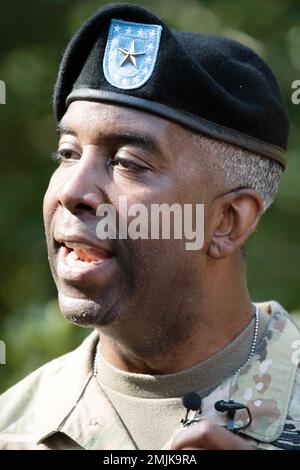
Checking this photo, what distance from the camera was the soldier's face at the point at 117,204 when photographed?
3.67 meters

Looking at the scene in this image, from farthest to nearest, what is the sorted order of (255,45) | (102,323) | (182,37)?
(255,45) < (182,37) < (102,323)

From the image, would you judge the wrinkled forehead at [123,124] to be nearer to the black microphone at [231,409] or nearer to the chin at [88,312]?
the chin at [88,312]

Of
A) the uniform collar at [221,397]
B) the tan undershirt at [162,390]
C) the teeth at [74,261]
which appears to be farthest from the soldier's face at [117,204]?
the uniform collar at [221,397]

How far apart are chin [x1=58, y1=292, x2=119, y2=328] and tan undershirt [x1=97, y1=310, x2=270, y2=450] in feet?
1.03

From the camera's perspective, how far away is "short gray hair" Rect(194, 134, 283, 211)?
12.5ft

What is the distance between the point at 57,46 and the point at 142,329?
469 centimetres

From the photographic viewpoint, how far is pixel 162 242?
12.3 feet

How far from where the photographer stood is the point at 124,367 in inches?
155

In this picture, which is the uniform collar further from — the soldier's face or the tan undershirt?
the soldier's face

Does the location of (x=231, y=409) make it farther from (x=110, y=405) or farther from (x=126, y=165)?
(x=126, y=165)

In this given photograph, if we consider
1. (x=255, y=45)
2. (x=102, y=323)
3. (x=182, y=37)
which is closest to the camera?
(x=102, y=323)

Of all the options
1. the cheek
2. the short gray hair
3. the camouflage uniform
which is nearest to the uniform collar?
the camouflage uniform

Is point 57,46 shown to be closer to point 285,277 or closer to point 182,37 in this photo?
point 285,277
